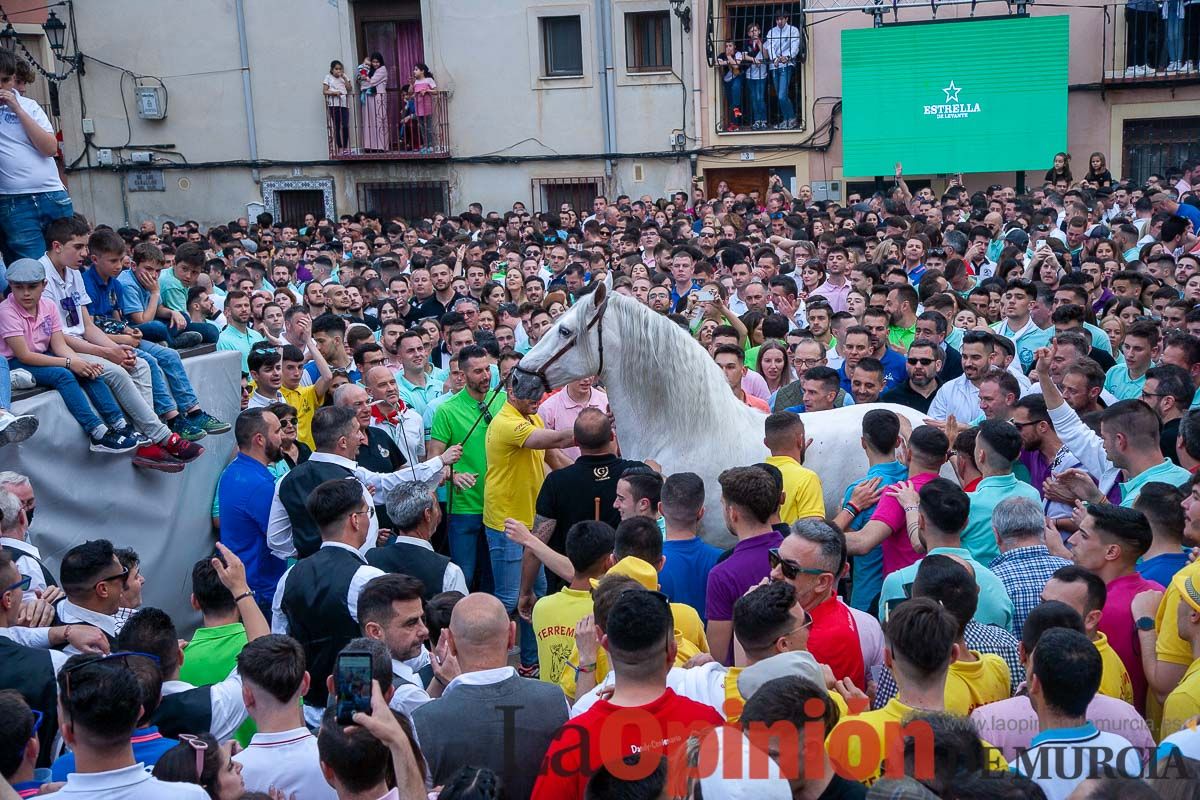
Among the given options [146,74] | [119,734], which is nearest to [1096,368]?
[119,734]

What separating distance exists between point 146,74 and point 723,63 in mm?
12092

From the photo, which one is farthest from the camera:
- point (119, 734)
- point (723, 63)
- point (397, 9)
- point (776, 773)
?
point (397, 9)

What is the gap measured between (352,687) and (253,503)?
331 cm

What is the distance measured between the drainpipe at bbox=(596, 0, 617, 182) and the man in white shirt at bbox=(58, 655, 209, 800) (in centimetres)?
2138

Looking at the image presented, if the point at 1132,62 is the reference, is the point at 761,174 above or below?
below

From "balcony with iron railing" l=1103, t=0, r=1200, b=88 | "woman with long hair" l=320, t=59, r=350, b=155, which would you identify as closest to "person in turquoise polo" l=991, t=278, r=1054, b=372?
"balcony with iron railing" l=1103, t=0, r=1200, b=88

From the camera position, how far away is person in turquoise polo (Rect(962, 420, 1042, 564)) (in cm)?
553

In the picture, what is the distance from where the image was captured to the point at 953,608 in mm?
4238

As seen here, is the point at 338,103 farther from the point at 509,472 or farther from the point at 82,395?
the point at 509,472

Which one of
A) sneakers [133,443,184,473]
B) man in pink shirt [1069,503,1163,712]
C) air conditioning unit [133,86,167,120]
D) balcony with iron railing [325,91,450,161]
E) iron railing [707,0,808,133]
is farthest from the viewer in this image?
air conditioning unit [133,86,167,120]

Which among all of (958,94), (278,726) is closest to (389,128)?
(958,94)

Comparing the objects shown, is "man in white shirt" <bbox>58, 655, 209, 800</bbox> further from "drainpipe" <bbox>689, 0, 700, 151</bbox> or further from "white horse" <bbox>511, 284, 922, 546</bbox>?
"drainpipe" <bbox>689, 0, 700, 151</bbox>

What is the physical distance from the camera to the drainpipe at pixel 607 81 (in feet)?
77.3

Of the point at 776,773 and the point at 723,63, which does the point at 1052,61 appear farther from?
the point at 776,773
